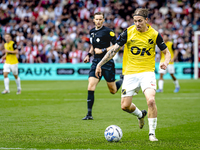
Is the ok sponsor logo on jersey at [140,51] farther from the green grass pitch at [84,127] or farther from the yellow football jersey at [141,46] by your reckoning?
the green grass pitch at [84,127]

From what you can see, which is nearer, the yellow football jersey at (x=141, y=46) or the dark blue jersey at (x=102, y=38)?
the yellow football jersey at (x=141, y=46)

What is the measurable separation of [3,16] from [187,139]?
2576 cm

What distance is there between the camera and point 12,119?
25.5 feet

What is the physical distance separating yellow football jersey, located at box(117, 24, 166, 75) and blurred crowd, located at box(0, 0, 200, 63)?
1824 centimetres

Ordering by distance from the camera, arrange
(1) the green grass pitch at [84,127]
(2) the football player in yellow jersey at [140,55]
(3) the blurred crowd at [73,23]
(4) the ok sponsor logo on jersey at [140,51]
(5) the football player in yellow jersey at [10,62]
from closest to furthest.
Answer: (1) the green grass pitch at [84,127] → (2) the football player in yellow jersey at [140,55] → (4) the ok sponsor logo on jersey at [140,51] → (5) the football player in yellow jersey at [10,62] → (3) the blurred crowd at [73,23]

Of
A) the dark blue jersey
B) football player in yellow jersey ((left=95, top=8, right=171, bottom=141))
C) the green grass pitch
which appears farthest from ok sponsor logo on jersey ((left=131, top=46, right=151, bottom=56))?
the dark blue jersey

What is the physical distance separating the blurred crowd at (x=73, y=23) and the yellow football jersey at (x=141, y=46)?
18242 millimetres

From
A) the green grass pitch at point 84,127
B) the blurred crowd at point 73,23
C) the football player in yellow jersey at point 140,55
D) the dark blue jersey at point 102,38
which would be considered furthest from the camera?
the blurred crowd at point 73,23

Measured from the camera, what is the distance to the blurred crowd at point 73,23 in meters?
24.9

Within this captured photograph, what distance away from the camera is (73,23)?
89.7 feet

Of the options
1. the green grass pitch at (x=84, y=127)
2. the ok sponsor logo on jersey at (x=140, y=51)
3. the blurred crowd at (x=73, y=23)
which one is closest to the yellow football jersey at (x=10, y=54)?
the green grass pitch at (x=84, y=127)

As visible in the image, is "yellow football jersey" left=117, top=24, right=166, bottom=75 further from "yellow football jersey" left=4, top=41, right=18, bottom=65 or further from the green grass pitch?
"yellow football jersey" left=4, top=41, right=18, bottom=65

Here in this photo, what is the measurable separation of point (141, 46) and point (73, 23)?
2201 centimetres

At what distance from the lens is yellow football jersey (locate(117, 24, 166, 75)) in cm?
579
